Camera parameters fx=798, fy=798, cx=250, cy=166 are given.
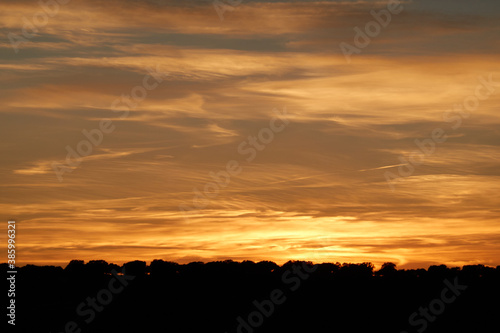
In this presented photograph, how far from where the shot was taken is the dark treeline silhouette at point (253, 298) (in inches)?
4016

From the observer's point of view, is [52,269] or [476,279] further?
[52,269]

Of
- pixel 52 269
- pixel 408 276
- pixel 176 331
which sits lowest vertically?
pixel 176 331

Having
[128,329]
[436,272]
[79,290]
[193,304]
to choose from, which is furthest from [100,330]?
[436,272]

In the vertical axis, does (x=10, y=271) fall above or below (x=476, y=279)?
above

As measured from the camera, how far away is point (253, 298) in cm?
11794

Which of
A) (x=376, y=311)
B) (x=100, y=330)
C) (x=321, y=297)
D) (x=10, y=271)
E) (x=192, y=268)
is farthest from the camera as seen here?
(x=192, y=268)

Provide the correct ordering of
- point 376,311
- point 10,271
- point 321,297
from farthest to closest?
point 10,271
point 321,297
point 376,311

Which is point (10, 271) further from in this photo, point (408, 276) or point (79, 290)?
point (408, 276)

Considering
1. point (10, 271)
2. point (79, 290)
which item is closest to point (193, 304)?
point (79, 290)

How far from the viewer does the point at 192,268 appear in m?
139

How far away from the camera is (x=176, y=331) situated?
98.9 meters

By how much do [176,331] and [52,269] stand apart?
170 feet

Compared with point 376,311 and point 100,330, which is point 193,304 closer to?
point 100,330

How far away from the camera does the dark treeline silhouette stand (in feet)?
335
